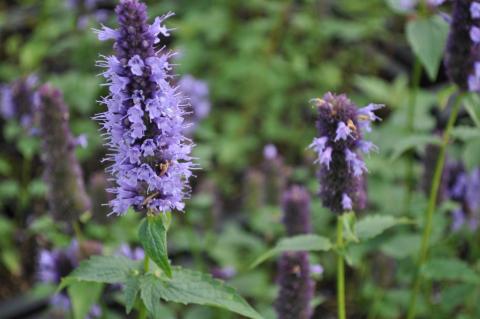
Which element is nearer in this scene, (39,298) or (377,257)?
(377,257)

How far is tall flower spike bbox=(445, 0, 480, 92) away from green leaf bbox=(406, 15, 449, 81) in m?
0.19

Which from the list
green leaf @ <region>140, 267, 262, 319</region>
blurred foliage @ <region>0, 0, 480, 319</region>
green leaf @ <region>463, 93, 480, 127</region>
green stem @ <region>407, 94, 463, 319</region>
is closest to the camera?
green leaf @ <region>140, 267, 262, 319</region>

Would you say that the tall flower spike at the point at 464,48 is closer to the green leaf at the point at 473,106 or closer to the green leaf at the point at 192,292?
the green leaf at the point at 473,106

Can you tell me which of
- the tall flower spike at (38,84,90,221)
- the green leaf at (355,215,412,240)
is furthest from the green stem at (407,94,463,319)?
the tall flower spike at (38,84,90,221)

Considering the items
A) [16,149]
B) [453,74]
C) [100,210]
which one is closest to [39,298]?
[100,210]

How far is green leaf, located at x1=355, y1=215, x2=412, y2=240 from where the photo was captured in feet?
7.35

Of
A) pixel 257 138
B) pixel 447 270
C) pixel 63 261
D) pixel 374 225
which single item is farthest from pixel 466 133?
pixel 257 138

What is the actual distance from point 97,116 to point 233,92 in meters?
3.48

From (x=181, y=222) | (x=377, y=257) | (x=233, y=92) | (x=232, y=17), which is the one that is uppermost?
(x=232, y=17)

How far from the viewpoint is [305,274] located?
2352 mm

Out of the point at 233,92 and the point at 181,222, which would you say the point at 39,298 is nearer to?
the point at 181,222

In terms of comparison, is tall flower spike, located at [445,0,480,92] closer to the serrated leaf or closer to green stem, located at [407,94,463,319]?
green stem, located at [407,94,463,319]

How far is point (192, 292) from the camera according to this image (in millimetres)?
1917

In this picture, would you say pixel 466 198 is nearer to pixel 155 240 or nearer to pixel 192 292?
pixel 192 292
